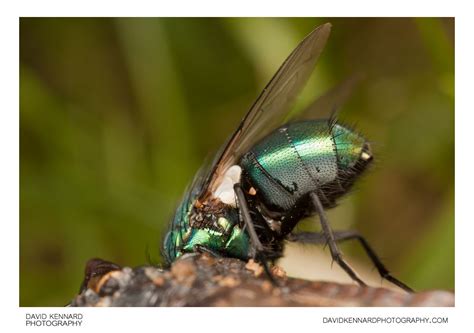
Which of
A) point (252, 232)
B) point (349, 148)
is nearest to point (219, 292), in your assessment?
point (252, 232)

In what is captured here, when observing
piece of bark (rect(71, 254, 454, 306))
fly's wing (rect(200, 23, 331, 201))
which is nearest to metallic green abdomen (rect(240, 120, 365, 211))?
fly's wing (rect(200, 23, 331, 201))

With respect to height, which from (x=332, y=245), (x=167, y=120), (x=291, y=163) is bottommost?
(x=332, y=245)

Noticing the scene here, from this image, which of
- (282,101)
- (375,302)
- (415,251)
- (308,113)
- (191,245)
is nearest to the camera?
(375,302)

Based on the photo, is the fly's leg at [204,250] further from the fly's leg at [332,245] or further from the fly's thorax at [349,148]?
the fly's thorax at [349,148]
